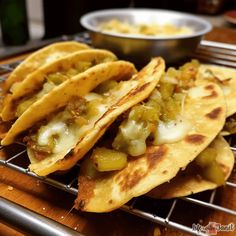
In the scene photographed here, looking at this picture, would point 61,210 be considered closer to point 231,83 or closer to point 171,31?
point 231,83

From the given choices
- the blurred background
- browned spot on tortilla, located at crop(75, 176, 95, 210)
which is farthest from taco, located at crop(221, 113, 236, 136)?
the blurred background

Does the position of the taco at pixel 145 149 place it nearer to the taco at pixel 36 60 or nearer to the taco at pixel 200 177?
the taco at pixel 200 177

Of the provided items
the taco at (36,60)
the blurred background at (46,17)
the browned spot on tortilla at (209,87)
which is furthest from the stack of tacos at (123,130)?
the blurred background at (46,17)

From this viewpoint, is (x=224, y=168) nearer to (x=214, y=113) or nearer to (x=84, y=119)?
(x=214, y=113)

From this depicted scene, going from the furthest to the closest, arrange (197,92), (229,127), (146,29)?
(146,29) → (197,92) → (229,127)

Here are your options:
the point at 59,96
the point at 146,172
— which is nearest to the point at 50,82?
the point at 59,96
